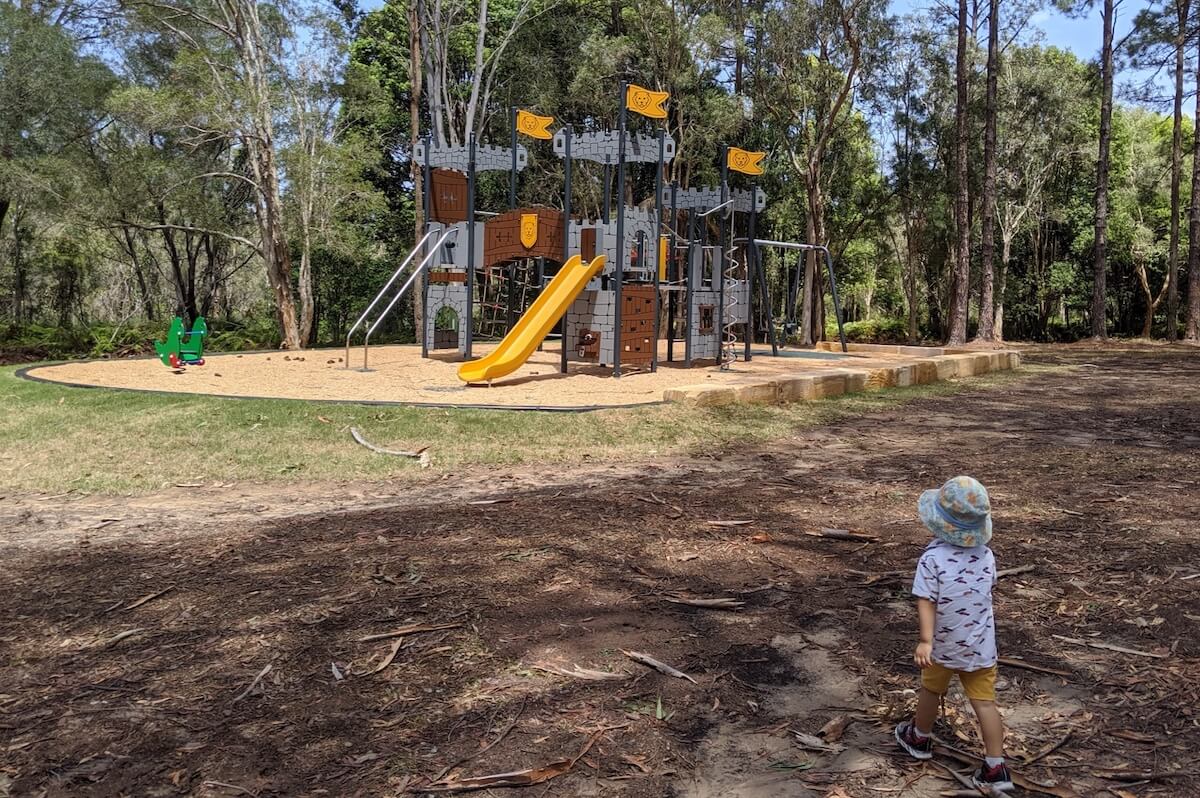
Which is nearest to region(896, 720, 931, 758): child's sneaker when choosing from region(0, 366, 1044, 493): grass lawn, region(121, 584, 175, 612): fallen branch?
region(121, 584, 175, 612): fallen branch

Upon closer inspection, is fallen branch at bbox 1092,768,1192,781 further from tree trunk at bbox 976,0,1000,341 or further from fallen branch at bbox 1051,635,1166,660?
tree trunk at bbox 976,0,1000,341

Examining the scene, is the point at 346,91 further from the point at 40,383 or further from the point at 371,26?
the point at 40,383

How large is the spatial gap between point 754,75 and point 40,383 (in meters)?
22.3

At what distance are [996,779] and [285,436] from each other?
7033 millimetres

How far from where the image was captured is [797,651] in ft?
11.0

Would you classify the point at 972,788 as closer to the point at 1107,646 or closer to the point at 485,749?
the point at 1107,646

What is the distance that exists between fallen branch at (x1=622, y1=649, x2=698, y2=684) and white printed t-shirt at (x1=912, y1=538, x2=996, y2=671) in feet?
3.00

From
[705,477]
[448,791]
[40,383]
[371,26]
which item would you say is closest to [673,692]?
[448,791]

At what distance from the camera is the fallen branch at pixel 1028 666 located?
3.13 m

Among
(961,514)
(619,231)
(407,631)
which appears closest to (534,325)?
(619,231)

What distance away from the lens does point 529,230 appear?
48.1 feet

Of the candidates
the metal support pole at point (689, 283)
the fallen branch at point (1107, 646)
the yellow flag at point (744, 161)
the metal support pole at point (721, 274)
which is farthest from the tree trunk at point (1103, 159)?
the fallen branch at point (1107, 646)

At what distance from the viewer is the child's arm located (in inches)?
102

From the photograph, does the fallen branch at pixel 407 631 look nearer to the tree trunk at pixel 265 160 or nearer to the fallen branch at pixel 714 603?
the fallen branch at pixel 714 603
